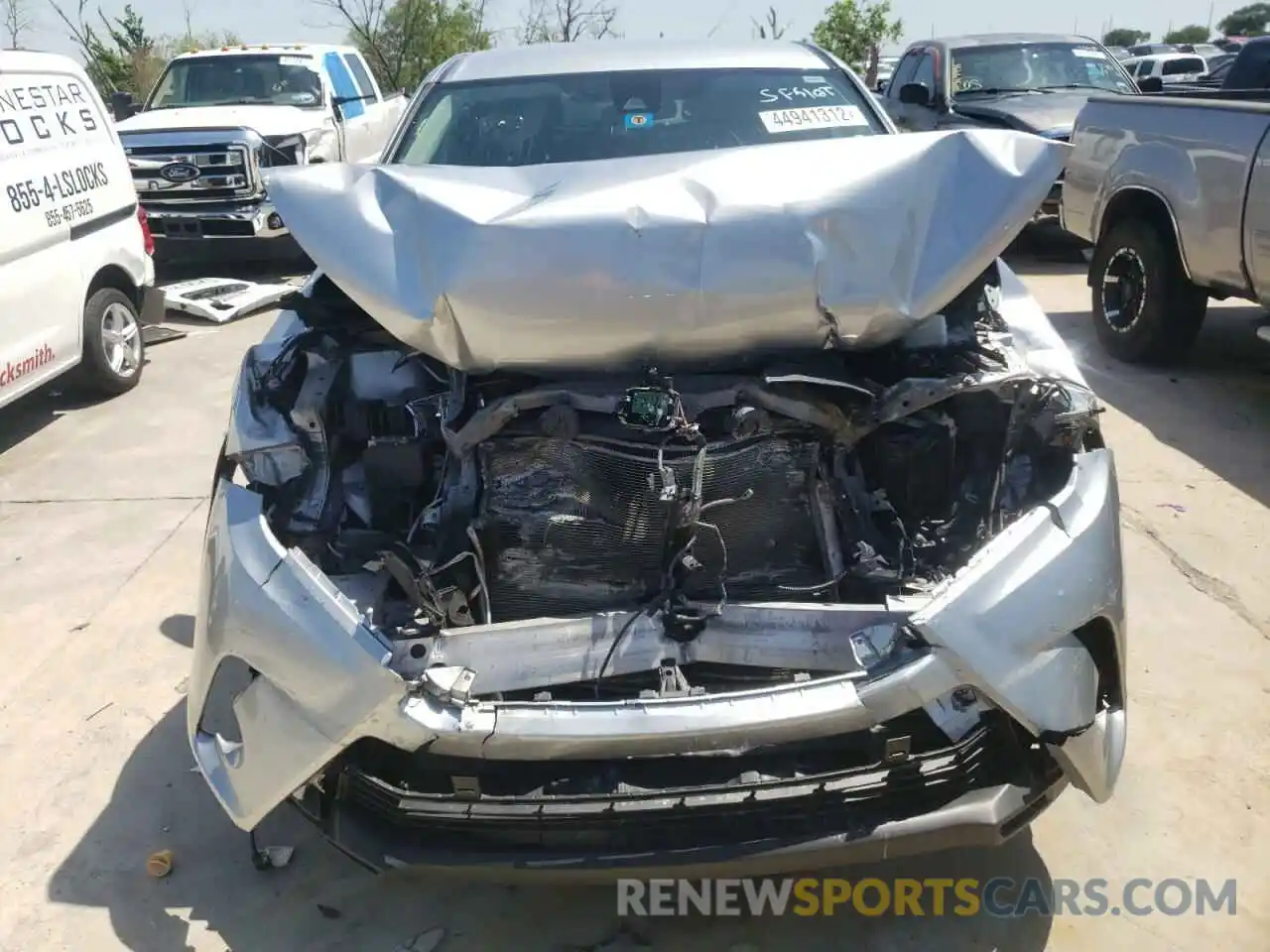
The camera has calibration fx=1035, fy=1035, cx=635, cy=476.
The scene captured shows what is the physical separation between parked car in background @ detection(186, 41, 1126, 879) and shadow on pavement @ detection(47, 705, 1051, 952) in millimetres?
436

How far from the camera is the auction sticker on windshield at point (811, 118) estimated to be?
3.65 meters

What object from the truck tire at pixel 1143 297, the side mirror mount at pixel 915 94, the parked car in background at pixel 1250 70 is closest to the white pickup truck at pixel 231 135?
the side mirror mount at pixel 915 94

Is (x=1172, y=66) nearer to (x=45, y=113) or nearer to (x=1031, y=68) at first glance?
(x=1031, y=68)

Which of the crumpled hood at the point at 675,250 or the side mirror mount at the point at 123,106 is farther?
the side mirror mount at the point at 123,106

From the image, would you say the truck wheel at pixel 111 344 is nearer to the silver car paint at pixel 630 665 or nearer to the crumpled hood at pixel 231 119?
the crumpled hood at pixel 231 119

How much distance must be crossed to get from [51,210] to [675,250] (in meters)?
4.68

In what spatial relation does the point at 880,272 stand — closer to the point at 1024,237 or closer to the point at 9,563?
the point at 9,563

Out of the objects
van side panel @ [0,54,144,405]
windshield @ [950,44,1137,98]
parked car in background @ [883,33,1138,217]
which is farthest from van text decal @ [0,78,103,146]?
windshield @ [950,44,1137,98]

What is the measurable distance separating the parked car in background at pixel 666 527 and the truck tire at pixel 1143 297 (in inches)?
145

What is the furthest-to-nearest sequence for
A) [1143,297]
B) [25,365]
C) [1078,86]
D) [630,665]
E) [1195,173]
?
[1078,86] → [1143,297] → [1195,173] → [25,365] → [630,665]

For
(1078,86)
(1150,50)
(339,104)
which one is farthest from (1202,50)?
(339,104)

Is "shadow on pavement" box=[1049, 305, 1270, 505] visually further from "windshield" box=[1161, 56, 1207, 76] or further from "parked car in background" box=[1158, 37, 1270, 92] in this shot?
"windshield" box=[1161, 56, 1207, 76]

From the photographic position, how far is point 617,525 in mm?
2496

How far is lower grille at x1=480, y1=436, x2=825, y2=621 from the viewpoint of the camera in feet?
8.10
